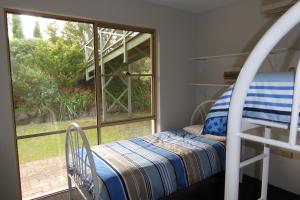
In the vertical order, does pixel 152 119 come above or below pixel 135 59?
below

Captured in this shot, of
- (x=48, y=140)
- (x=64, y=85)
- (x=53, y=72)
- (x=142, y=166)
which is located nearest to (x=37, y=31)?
(x=53, y=72)

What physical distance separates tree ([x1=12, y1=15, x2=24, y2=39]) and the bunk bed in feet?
3.61

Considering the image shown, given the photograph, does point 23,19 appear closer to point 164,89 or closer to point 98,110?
point 98,110

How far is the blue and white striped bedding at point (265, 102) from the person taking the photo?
35.1 inches

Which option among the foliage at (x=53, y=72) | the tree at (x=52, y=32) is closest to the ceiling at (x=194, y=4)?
the foliage at (x=53, y=72)

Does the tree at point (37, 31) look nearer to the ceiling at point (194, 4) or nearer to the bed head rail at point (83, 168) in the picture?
the bed head rail at point (83, 168)

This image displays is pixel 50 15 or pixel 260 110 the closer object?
pixel 260 110

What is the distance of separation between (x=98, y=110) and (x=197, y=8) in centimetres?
199

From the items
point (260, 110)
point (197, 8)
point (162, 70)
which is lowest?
point (260, 110)

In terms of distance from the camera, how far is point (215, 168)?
2.25 metres

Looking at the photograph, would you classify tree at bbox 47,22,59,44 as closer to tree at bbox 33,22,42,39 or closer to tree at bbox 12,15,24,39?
tree at bbox 33,22,42,39

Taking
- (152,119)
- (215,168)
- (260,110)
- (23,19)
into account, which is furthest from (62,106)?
(260,110)

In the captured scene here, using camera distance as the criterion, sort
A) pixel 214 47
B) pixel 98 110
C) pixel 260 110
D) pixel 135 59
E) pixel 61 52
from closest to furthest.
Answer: pixel 260 110, pixel 61 52, pixel 98 110, pixel 135 59, pixel 214 47

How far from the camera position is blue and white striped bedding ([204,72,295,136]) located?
35.1 inches
